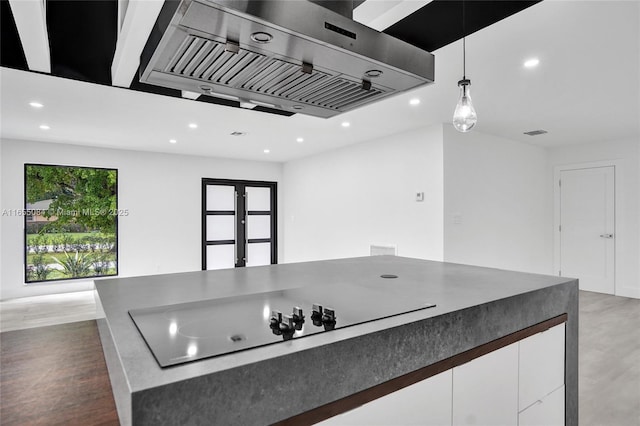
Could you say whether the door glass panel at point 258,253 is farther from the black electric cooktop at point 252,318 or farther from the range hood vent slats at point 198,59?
the range hood vent slats at point 198,59

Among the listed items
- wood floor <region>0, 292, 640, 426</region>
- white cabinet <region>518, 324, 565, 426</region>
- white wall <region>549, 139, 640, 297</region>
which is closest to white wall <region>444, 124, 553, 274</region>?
white wall <region>549, 139, 640, 297</region>

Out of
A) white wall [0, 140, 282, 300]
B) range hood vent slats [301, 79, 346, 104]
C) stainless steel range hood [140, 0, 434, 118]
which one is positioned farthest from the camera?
white wall [0, 140, 282, 300]

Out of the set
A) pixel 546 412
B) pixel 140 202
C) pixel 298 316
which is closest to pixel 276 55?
pixel 298 316

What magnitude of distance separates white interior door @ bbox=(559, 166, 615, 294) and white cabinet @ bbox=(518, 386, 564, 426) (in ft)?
17.4

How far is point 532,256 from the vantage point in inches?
235

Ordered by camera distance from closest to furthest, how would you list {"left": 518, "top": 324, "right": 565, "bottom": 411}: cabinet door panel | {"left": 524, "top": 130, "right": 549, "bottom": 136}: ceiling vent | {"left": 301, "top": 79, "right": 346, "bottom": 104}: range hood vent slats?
{"left": 301, "top": 79, "right": 346, "bottom": 104}: range hood vent slats → {"left": 518, "top": 324, "right": 565, "bottom": 411}: cabinet door panel → {"left": 524, "top": 130, "right": 549, "bottom": 136}: ceiling vent

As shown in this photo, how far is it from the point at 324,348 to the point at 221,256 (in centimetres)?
699

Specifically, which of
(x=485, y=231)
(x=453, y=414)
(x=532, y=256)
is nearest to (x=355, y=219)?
(x=485, y=231)

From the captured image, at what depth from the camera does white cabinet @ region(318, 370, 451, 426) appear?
0.92 m

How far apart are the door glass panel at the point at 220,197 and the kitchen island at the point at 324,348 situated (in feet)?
18.9

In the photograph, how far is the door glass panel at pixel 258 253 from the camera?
7.84 m

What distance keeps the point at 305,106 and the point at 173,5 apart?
759 mm

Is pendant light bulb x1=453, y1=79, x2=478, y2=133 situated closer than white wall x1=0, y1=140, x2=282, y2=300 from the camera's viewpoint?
Yes

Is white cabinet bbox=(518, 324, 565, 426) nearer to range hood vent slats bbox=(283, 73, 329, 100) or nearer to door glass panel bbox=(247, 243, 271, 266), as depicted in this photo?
range hood vent slats bbox=(283, 73, 329, 100)
